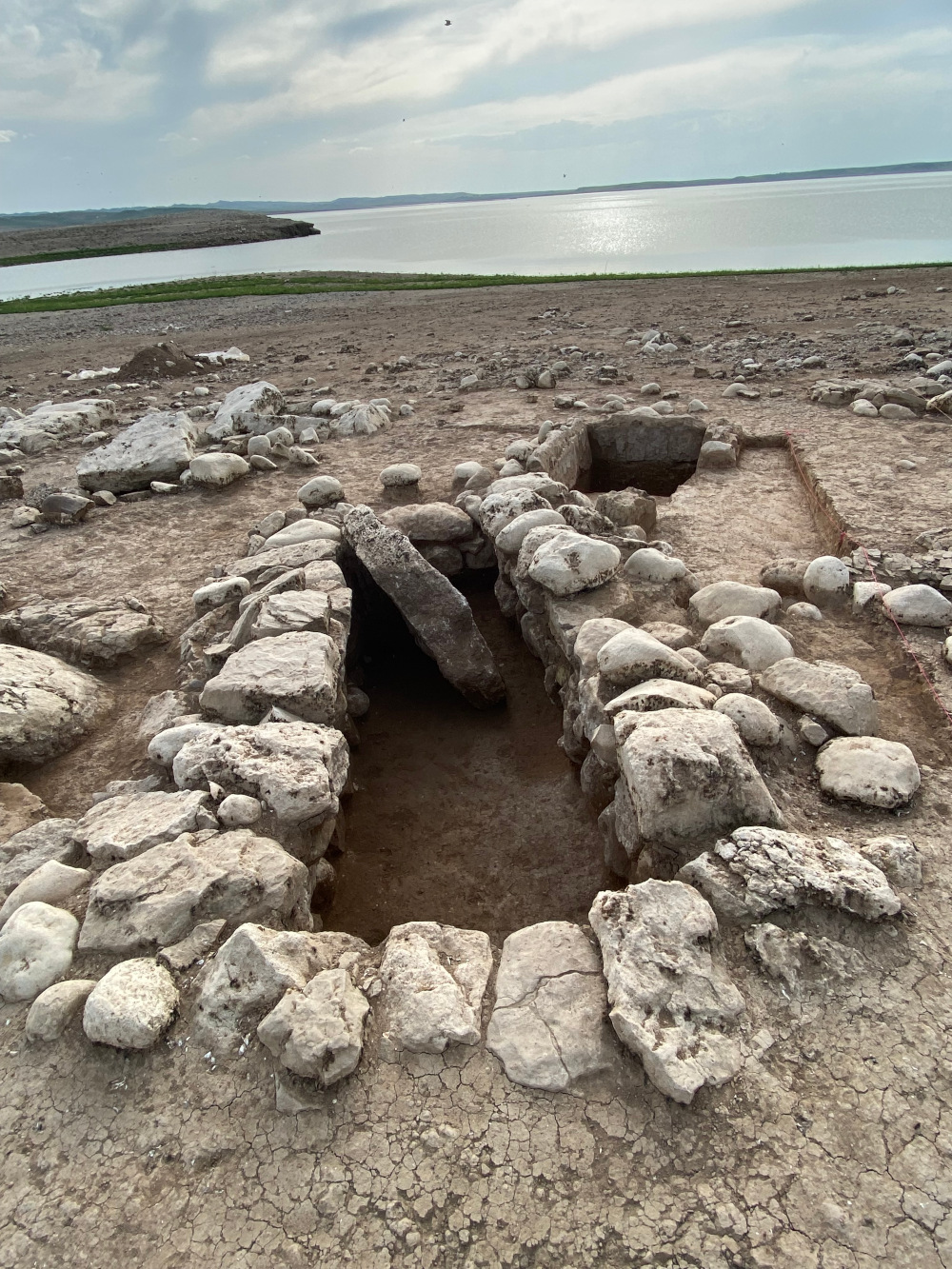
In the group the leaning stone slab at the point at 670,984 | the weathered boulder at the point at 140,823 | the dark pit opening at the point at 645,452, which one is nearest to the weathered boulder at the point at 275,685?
the weathered boulder at the point at 140,823

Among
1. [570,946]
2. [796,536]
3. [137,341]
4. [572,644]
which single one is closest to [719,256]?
[137,341]

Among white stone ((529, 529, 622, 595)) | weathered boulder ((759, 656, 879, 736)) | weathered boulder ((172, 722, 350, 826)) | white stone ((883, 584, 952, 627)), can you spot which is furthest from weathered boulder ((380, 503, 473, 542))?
white stone ((883, 584, 952, 627))

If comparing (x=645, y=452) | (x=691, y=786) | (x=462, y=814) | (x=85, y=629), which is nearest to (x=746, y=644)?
(x=691, y=786)

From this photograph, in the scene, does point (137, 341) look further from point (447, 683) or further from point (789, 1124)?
point (789, 1124)

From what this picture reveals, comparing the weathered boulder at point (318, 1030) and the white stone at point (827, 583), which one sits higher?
the weathered boulder at point (318, 1030)

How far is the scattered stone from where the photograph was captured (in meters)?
1.97

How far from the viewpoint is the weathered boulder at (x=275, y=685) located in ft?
10.4

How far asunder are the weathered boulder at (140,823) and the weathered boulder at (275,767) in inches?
4.6

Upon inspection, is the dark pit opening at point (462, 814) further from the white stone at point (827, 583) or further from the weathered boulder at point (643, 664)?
the white stone at point (827, 583)

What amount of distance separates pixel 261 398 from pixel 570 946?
7696 mm

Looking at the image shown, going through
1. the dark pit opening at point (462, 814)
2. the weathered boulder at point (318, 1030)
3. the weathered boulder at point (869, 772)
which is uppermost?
the weathered boulder at point (318, 1030)

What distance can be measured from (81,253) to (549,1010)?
5831cm

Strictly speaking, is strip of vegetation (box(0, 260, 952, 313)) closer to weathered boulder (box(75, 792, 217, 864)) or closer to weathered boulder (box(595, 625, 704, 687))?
weathered boulder (box(595, 625, 704, 687))

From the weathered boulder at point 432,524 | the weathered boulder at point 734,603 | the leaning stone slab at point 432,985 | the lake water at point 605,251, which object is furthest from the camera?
the lake water at point 605,251
